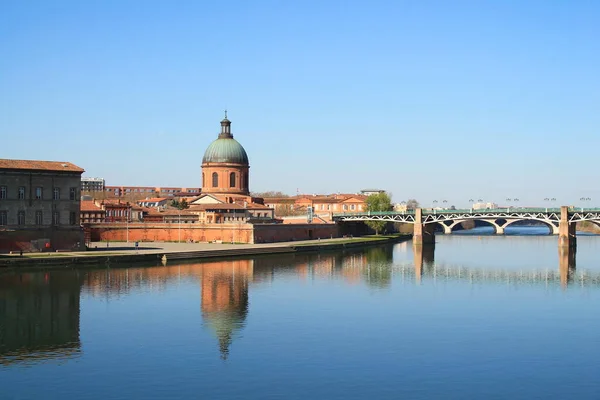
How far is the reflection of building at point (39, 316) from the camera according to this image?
106 feet

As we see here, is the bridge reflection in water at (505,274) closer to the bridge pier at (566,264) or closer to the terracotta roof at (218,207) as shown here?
the bridge pier at (566,264)

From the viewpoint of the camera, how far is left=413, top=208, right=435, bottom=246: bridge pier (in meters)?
108

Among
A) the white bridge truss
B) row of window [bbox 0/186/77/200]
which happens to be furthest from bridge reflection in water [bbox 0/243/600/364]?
the white bridge truss

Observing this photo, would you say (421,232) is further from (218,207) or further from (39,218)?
(39,218)

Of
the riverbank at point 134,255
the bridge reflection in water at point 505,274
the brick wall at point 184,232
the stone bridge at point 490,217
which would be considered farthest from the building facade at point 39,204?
the stone bridge at point 490,217

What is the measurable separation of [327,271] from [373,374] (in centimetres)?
3683

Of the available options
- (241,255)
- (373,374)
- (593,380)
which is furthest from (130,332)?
(241,255)

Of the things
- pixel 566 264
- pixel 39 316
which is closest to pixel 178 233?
pixel 566 264

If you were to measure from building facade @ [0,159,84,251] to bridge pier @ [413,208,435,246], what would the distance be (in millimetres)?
52438

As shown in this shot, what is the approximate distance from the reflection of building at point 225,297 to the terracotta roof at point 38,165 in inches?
555

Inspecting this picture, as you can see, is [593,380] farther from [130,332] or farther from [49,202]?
[49,202]

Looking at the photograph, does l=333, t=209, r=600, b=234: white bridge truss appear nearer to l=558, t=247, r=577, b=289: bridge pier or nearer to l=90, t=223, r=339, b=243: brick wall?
l=558, t=247, r=577, b=289: bridge pier

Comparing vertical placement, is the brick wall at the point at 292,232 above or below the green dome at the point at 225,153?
below

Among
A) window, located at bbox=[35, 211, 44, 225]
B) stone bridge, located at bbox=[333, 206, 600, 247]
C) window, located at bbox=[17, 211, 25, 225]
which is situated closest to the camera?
window, located at bbox=[17, 211, 25, 225]
